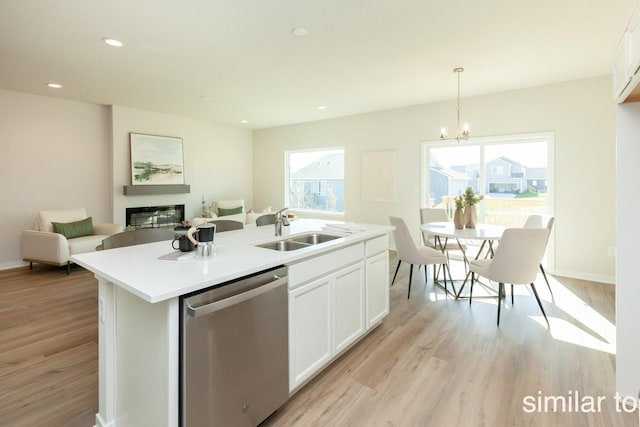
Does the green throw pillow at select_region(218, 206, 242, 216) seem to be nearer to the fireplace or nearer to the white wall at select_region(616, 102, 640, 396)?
the fireplace

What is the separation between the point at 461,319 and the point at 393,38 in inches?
108

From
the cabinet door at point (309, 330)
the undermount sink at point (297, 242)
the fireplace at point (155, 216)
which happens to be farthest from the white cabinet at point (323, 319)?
the fireplace at point (155, 216)

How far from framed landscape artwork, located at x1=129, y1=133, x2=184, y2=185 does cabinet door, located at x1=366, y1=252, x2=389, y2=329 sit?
5.09 meters

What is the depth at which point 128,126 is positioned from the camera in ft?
19.0

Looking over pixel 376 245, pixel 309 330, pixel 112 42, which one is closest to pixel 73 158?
pixel 112 42

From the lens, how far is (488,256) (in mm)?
4715

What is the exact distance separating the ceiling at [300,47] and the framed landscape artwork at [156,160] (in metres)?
1.05

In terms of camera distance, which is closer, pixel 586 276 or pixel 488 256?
pixel 586 276

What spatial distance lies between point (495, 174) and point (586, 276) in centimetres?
183

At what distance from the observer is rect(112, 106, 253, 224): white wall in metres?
5.75

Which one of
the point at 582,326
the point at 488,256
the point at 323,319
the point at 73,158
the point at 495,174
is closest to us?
the point at 323,319

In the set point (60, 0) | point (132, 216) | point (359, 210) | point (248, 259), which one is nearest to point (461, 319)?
point (248, 259)

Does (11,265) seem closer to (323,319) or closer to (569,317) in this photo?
(323,319)

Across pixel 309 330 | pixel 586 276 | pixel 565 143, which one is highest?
pixel 565 143
